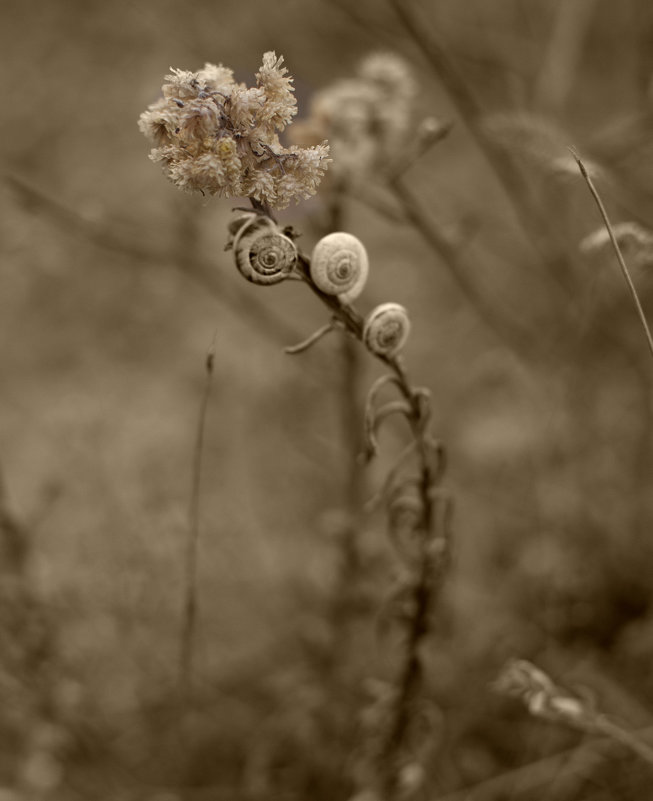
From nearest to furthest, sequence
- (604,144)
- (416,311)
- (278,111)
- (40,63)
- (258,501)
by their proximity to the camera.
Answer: (278,111)
(604,144)
(258,501)
(416,311)
(40,63)

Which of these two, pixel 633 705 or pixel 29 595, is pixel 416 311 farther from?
pixel 29 595

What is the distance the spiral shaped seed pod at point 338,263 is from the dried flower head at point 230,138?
0.04 meters

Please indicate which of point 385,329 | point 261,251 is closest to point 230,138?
point 261,251

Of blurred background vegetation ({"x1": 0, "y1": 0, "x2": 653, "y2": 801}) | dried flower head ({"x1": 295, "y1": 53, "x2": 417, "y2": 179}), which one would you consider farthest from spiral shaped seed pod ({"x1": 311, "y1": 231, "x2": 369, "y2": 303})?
dried flower head ({"x1": 295, "y1": 53, "x2": 417, "y2": 179})

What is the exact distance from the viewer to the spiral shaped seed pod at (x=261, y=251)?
19.7 inches

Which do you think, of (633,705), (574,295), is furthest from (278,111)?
(633,705)

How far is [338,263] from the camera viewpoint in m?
0.53

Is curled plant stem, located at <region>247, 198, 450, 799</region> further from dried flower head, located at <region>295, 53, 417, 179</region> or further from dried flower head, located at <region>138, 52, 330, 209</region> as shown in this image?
dried flower head, located at <region>295, 53, 417, 179</region>

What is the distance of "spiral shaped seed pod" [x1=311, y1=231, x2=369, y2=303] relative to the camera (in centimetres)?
53

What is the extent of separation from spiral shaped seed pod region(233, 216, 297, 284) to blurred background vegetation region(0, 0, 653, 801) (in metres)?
0.31

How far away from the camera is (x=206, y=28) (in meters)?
1.80

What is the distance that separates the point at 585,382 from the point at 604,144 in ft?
1.45

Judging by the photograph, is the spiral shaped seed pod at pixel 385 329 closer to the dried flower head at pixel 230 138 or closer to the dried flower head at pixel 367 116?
the dried flower head at pixel 230 138

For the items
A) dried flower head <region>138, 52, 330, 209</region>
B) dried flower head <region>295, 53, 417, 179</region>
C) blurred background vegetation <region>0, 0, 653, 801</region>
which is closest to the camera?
dried flower head <region>138, 52, 330, 209</region>
